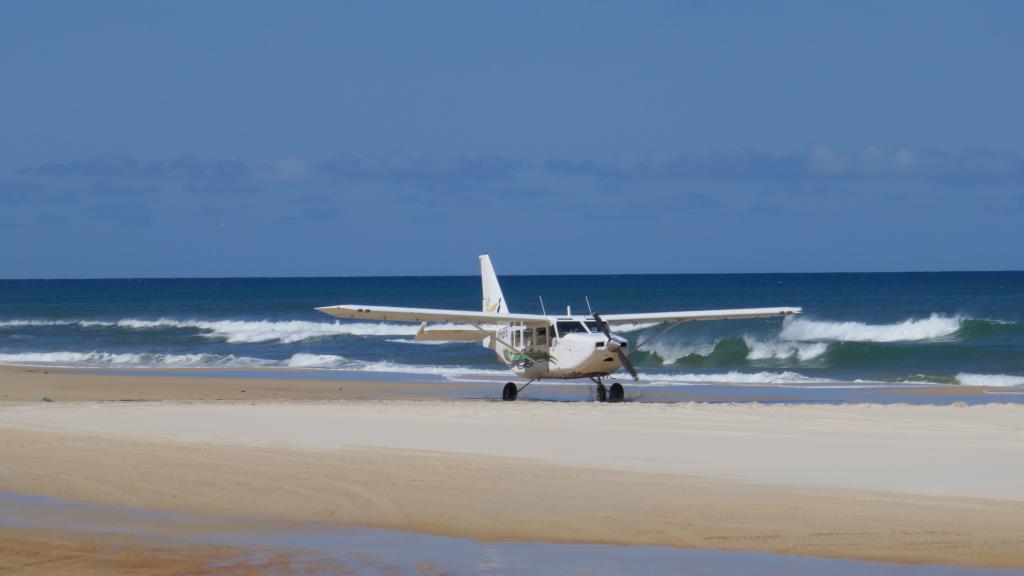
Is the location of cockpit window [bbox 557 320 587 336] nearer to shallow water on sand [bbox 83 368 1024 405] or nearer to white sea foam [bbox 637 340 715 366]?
shallow water on sand [bbox 83 368 1024 405]

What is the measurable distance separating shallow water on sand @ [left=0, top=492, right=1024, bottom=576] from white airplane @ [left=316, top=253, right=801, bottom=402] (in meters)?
12.1

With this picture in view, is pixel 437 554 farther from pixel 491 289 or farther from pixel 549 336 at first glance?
pixel 491 289

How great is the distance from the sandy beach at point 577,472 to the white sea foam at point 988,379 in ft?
32.5

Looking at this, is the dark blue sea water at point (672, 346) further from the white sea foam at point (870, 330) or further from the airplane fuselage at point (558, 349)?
the airplane fuselage at point (558, 349)

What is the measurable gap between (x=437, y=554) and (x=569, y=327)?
1502 centimetres

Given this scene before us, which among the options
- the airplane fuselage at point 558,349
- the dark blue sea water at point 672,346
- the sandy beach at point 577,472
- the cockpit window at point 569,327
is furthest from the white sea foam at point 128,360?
the sandy beach at point 577,472

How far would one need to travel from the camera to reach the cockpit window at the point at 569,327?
22.6 meters

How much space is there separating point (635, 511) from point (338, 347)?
34458 mm

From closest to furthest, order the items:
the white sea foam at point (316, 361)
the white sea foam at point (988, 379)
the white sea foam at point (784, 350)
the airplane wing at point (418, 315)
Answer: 1. the airplane wing at point (418, 315)
2. the white sea foam at point (988, 379)
3. the white sea foam at point (316, 361)
4. the white sea foam at point (784, 350)

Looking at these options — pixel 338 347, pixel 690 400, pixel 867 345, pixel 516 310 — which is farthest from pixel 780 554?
pixel 516 310

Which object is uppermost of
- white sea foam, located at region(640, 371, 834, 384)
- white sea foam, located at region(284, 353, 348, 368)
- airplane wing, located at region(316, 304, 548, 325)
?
airplane wing, located at region(316, 304, 548, 325)

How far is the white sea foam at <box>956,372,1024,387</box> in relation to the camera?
2716 cm

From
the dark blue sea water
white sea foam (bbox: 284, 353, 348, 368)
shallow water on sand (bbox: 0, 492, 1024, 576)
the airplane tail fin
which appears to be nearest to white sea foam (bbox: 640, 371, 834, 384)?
the dark blue sea water

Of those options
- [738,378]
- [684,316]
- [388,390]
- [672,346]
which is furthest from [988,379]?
[388,390]
